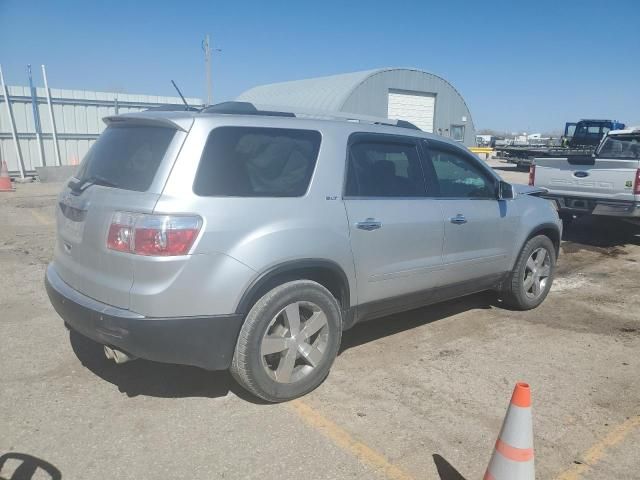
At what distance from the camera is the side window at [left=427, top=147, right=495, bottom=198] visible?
436 cm

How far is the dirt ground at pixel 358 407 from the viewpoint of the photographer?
2766 mm

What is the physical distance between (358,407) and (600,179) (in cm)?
671

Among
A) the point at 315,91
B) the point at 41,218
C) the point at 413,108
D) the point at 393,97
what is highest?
the point at 315,91

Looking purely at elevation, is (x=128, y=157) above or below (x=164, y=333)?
above

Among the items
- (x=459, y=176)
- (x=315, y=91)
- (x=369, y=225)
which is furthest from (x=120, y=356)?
(x=315, y=91)

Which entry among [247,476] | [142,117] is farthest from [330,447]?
[142,117]

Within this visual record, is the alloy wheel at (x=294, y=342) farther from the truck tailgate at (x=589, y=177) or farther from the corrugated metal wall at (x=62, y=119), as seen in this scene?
the corrugated metal wall at (x=62, y=119)

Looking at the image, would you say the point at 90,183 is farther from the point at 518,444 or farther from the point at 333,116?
the point at 518,444

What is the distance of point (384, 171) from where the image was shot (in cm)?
395

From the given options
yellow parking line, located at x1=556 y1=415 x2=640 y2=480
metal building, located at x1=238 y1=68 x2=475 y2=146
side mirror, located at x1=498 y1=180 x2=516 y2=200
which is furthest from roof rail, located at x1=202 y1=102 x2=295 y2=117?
metal building, located at x1=238 y1=68 x2=475 y2=146

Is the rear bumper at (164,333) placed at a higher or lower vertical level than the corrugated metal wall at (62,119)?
lower

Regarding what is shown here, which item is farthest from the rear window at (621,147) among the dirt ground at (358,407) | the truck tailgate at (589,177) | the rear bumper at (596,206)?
the dirt ground at (358,407)

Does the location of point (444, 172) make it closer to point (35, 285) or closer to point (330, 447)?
point (330, 447)

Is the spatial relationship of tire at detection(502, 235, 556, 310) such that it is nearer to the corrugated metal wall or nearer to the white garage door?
the corrugated metal wall
